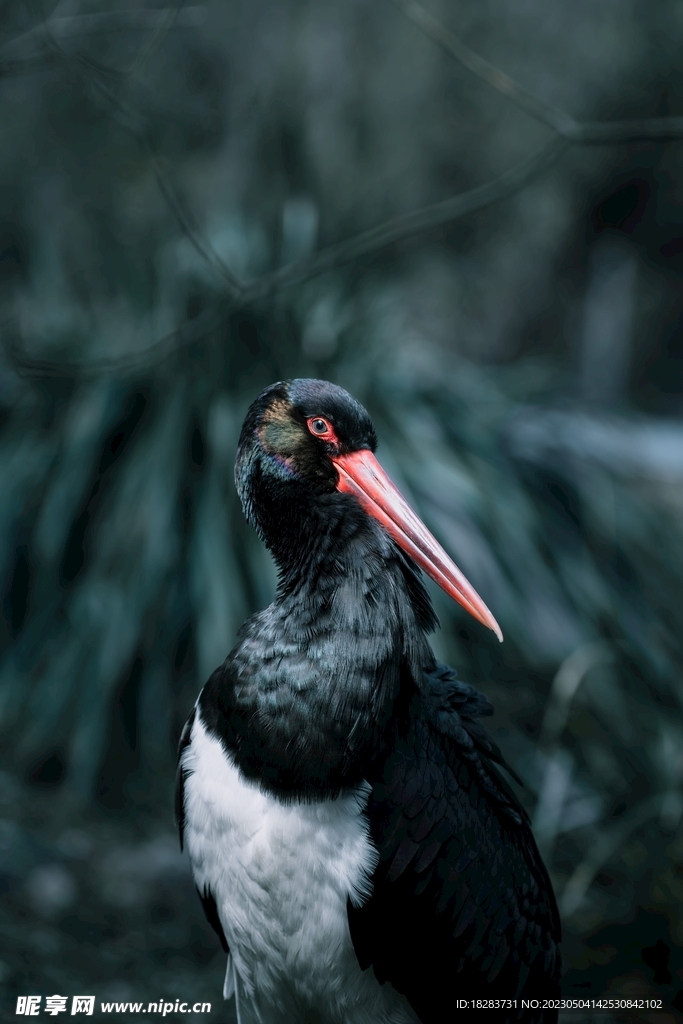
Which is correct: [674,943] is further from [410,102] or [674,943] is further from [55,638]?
[410,102]

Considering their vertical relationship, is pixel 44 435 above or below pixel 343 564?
above

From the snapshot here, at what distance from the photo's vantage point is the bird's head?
177cm

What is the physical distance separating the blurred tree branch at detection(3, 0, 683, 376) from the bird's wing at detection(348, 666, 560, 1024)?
182 centimetres

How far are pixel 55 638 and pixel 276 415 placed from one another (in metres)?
1.80

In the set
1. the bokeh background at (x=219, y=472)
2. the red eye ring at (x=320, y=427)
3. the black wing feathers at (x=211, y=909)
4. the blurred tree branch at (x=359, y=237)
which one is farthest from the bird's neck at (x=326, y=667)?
the blurred tree branch at (x=359, y=237)

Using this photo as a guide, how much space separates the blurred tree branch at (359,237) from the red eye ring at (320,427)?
1504mm

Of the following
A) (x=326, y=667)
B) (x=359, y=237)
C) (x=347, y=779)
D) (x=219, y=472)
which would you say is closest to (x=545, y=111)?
(x=359, y=237)

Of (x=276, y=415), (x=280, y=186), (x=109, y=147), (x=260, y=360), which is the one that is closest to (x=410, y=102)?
(x=280, y=186)

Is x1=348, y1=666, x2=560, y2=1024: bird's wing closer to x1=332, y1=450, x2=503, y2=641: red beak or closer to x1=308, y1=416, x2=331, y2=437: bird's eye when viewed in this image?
x1=332, y1=450, x2=503, y2=641: red beak

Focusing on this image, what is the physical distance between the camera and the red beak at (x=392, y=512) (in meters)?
1.75

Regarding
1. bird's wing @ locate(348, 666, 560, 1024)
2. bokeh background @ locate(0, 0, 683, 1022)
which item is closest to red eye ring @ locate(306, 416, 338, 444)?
bird's wing @ locate(348, 666, 560, 1024)

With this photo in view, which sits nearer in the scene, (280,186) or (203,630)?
(203,630)

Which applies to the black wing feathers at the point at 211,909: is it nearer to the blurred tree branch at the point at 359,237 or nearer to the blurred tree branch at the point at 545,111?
the blurred tree branch at the point at 359,237

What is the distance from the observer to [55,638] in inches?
128
